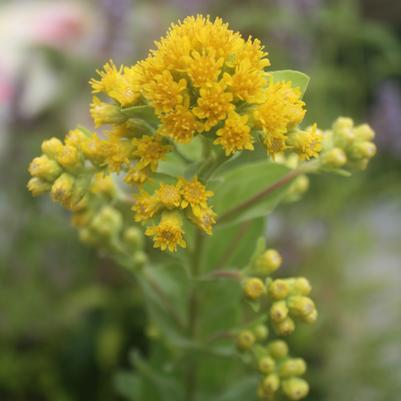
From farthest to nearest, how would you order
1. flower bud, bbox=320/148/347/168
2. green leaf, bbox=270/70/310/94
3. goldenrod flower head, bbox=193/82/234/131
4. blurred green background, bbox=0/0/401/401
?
blurred green background, bbox=0/0/401/401, flower bud, bbox=320/148/347/168, green leaf, bbox=270/70/310/94, goldenrod flower head, bbox=193/82/234/131

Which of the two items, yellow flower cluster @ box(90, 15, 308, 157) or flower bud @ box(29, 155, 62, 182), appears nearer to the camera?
yellow flower cluster @ box(90, 15, 308, 157)

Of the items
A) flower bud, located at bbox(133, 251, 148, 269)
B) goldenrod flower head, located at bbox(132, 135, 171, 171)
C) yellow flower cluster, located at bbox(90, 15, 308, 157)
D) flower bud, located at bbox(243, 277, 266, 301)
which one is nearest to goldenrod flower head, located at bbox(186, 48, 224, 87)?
yellow flower cluster, located at bbox(90, 15, 308, 157)

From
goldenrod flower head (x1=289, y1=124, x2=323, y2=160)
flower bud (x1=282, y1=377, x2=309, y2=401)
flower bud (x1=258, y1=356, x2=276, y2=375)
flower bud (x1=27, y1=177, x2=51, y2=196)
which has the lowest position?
flower bud (x1=282, y1=377, x2=309, y2=401)

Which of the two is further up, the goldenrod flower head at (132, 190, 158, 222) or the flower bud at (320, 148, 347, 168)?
the flower bud at (320, 148, 347, 168)

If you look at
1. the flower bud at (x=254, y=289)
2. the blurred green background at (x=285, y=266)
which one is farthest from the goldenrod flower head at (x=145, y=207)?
the blurred green background at (x=285, y=266)

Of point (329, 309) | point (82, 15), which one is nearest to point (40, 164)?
point (329, 309)

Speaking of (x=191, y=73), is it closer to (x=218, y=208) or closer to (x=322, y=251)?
(x=218, y=208)

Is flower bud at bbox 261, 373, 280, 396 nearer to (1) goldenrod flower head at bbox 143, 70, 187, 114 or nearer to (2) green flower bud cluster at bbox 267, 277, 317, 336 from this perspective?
(2) green flower bud cluster at bbox 267, 277, 317, 336

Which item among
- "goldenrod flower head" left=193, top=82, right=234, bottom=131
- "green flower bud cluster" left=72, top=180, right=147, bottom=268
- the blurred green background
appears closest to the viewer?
"goldenrod flower head" left=193, top=82, right=234, bottom=131
